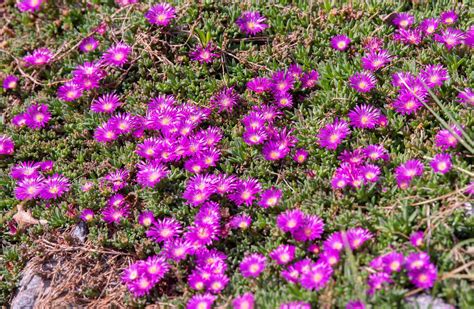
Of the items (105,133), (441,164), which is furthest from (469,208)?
(105,133)

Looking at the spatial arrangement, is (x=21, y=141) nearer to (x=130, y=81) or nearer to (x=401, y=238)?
(x=130, y=81)

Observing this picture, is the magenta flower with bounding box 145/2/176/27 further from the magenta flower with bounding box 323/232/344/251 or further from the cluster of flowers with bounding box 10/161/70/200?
the magenta flower with bounding box 323/232/344/251

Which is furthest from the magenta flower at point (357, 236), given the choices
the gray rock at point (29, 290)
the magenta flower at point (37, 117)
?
the magenta flower at point (37, 117)

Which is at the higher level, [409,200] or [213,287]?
[409,200]

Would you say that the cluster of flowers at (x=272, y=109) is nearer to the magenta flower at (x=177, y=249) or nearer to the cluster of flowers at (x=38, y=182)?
the magenta flower at (x=177, y=249)

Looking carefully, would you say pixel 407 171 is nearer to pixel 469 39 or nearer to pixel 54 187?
pixel 469 39

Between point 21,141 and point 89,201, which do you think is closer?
point 89,201

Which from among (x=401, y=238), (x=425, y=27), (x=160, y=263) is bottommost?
(x=160, y=263)

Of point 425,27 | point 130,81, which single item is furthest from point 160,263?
point 425,27
